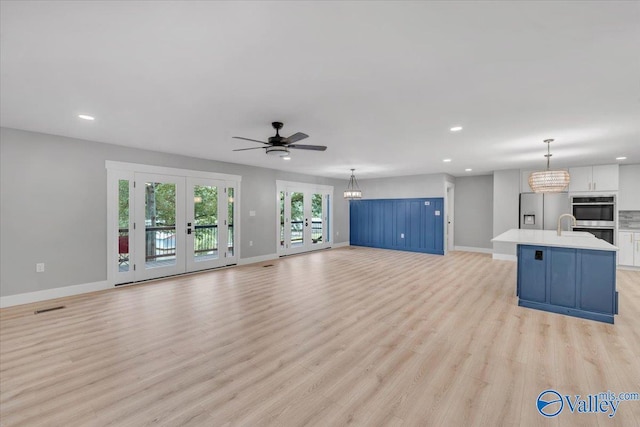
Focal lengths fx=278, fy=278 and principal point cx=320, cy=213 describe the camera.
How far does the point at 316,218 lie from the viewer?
32.1 ft

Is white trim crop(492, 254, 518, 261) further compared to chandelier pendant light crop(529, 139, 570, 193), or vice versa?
white trim crop(492, 254, 518, 261)

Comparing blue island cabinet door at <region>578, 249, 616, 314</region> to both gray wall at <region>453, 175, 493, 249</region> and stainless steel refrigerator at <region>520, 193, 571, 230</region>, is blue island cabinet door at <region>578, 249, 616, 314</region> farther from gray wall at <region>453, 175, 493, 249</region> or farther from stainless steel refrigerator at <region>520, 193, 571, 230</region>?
gray wall at <region>453, 175, 493, 249</region>

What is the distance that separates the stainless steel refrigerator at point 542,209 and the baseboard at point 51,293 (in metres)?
9.89

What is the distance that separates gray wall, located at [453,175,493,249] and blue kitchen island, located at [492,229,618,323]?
534 cm

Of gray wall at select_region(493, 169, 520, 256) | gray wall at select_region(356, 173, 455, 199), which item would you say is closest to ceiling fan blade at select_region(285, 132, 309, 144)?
gray wall at select_region(356, 173, 455, 199)

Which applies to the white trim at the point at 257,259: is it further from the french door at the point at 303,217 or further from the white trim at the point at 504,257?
the white trim at the point at 504,257

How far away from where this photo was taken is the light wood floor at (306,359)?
199cm

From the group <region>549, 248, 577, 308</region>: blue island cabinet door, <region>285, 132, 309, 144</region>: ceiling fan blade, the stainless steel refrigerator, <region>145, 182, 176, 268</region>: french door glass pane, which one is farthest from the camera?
the stainless steel refrigerator

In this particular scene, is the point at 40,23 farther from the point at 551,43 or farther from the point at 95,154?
the point at 95,154

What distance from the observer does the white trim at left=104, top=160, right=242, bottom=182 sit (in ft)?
17.0

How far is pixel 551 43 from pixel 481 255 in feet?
25.9

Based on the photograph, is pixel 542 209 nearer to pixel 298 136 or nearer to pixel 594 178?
pixel 594 178

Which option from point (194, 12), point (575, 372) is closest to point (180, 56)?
point (194, 12)

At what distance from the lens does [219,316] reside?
12.3 ft
